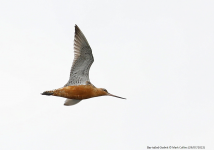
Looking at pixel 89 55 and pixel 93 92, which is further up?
pixel 89 55

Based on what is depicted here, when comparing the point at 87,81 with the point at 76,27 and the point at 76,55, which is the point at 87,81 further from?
the point at 76,27

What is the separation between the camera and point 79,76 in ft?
62.0

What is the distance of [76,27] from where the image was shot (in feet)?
60.1

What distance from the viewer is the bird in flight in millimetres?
18359

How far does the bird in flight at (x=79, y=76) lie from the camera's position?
60.2 ft

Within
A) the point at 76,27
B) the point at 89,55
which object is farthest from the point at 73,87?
the point at 76,27

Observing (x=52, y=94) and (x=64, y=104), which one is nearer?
(x=52, y=94)

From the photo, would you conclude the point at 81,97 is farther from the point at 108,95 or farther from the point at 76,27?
the point at 76,27

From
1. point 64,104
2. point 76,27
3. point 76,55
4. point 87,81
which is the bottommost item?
point 64,104

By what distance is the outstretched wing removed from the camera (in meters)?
18.3

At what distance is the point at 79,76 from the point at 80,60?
911 mm

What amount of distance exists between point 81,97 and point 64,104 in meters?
1.83

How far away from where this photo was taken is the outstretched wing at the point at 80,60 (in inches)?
722

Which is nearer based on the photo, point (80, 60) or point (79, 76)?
point (80, 60)
